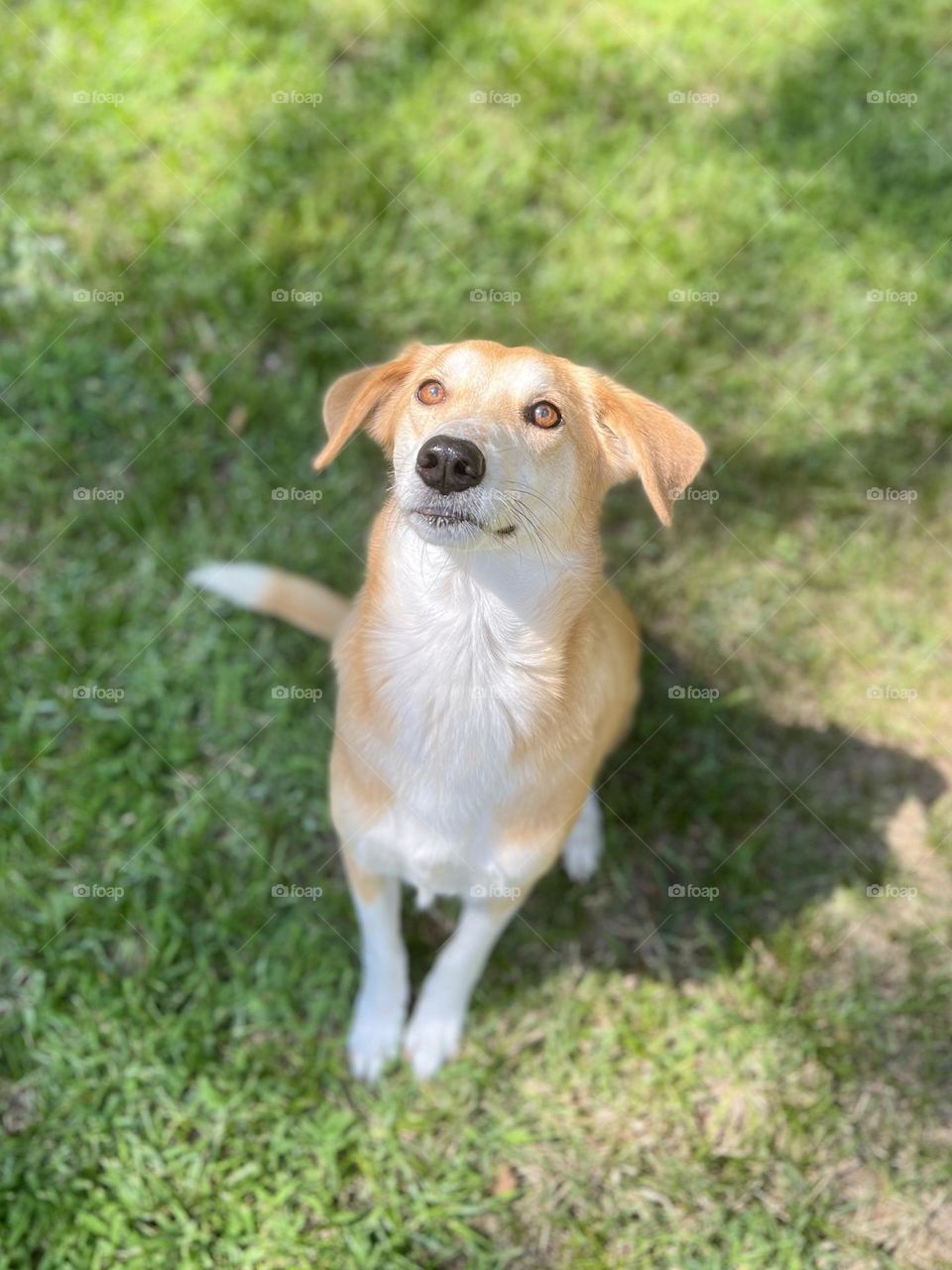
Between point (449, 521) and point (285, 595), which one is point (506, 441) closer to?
point (449, 521)

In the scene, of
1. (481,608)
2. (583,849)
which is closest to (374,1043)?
(583,849)

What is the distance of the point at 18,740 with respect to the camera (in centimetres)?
418

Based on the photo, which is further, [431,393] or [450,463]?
[431,393]

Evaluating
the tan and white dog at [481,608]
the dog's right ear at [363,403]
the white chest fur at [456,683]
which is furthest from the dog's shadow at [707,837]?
the dog's right ear at [363,403]

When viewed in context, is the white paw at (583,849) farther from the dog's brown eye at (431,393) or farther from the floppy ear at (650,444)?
the dog's brown eye at (431,393)

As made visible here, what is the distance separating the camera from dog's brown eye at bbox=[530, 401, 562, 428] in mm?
2723

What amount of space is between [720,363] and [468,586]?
2.89m

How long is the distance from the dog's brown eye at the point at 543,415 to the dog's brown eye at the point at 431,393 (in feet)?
0.82

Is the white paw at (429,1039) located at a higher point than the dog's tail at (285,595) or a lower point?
lower

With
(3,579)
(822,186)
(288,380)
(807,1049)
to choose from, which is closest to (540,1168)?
(807,1049)

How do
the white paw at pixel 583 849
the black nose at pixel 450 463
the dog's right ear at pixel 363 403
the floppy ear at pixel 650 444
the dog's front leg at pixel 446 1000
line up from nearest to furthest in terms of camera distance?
the black nose at pixel 450 463 → the floppy ear at pixel 650 444 → the dog's right ear at pixel 363 403 → the dog's front leg at pixel 446 1000 → the white paw at pixel 583 849

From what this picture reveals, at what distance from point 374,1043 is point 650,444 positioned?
246 centimetres

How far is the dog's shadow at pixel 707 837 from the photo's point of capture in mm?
4086

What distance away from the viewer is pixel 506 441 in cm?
260
